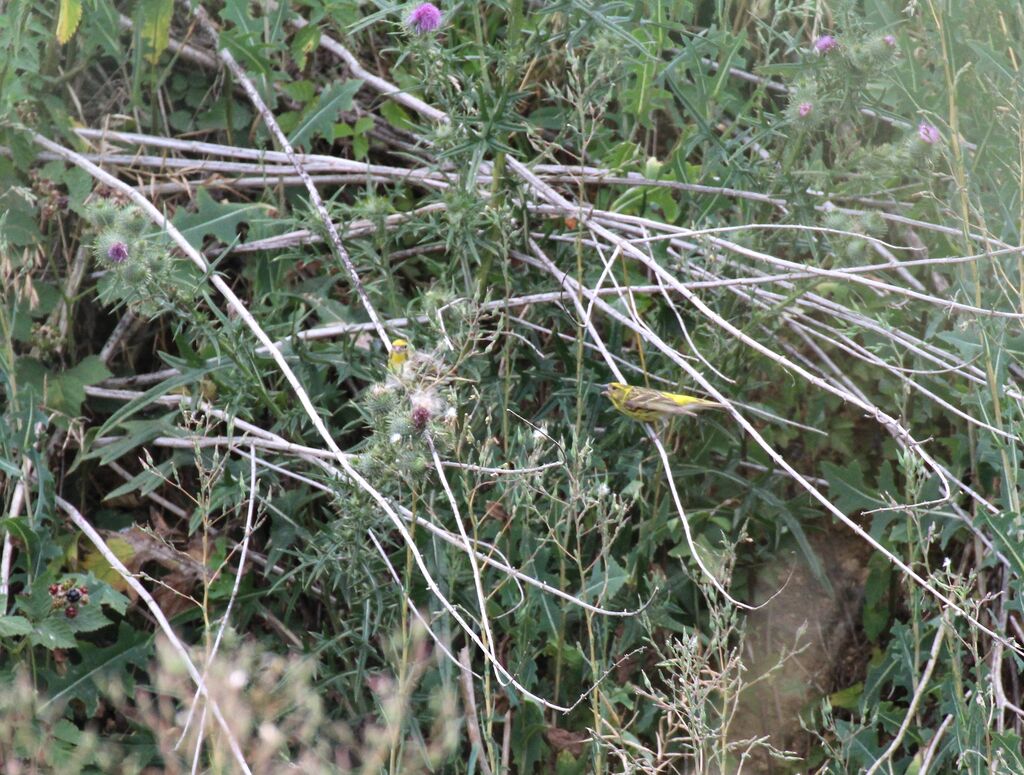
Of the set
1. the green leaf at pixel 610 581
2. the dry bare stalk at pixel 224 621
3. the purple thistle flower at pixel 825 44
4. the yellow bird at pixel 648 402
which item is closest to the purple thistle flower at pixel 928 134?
the purple thistle flower at pixel 825 44

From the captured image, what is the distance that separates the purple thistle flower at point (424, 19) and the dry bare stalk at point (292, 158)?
2.07ft

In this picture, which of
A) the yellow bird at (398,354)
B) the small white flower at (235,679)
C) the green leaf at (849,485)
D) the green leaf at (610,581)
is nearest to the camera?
the small white flower at (235,679)

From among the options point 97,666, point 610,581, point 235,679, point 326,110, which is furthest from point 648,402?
point 97,666

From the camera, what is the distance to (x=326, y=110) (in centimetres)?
416

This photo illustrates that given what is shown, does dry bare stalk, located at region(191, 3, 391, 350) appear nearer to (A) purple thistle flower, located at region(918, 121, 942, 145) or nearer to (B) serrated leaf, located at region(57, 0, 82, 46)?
(B) serrated leaf, located at region(57, 0, 82, 46)

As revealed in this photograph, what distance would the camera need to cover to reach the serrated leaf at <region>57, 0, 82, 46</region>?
3857mm

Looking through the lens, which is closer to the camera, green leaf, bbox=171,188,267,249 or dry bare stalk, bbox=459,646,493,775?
dry bare stalk, bbox=459,646,493,775

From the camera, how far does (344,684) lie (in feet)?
10.9

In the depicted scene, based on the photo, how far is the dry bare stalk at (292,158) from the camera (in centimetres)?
341

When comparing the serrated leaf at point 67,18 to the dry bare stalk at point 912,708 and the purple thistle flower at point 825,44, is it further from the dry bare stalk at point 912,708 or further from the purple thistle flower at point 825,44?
the dry bare stalk at point 912,708

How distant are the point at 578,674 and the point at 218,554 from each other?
46.2 inches

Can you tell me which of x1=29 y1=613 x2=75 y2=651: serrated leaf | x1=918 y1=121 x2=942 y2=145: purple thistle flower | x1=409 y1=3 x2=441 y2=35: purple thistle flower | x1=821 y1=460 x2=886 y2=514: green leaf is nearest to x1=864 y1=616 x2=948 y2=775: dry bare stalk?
x1=821 y1=460 x2=886 y2=514: green leaf

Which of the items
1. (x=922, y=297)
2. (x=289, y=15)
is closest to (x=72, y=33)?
(x=289, y=15)

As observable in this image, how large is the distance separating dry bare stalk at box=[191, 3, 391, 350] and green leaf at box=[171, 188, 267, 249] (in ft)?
0.76
